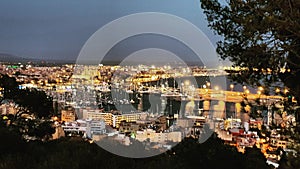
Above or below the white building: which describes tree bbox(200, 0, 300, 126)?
above

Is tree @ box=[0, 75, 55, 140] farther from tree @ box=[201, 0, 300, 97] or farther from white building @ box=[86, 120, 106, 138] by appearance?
tree @ box=[201, 0, 300, 97]

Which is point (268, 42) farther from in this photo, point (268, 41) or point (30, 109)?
point (30, 109)

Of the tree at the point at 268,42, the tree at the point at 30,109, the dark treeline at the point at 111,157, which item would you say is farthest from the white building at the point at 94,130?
the tree at the point at 268,42

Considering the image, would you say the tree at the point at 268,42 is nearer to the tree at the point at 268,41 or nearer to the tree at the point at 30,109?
the tree at the point at 268,41

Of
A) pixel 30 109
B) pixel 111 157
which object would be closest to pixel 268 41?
pixel 111 157

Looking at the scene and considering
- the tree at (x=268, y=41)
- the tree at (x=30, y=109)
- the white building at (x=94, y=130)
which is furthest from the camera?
the white building at (x=94, y=130)

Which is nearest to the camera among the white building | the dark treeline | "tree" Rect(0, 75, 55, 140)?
the dark treeline

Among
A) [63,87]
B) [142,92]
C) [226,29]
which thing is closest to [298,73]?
[226,29]

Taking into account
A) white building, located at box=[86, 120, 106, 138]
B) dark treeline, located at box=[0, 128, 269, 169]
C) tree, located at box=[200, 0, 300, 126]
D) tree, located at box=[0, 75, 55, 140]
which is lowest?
white building, located at box=[86, 120, 106, 138]

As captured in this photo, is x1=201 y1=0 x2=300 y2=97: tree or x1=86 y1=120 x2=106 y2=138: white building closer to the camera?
x1=201 y1=0 x2=300 y2=97: tree

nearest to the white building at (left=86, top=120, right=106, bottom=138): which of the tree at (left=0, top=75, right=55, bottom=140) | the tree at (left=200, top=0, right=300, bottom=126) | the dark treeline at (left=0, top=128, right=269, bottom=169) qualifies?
the tree at (left=0, top=75, right=55, bottom=140)

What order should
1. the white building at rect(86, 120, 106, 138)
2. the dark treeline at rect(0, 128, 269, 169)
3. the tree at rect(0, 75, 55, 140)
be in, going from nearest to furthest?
1. the dark treeline at rect(0, 128, 269, 169)
2. the tree at rect(0, 75, 55, 140)
3. the white building at rect(86, 120, 106, 138)
